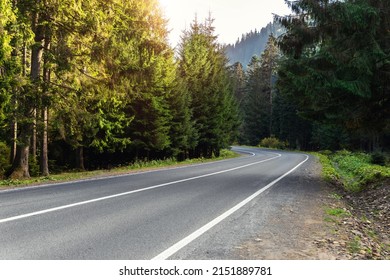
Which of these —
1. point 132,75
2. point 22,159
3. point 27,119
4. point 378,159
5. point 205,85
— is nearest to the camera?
point 27,119

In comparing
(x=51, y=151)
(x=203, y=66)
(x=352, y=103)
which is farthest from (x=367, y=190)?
(x=203, y=66)

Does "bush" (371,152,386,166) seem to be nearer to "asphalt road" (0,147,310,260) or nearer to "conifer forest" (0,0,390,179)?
"conifer forest" (0,0,390,179)

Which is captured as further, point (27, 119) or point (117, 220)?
point (27, 119)

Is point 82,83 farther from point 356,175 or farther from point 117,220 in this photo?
point 356,175

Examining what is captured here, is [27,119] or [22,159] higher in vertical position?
[27,119]

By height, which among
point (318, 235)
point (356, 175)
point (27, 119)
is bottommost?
point (356, 175)

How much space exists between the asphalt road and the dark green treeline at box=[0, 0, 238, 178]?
5516 millimetres

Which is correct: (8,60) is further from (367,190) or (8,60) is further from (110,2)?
(367,190)

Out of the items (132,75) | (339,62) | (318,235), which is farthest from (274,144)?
(318,235)

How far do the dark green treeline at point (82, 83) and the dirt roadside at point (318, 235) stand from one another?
36.0 feet

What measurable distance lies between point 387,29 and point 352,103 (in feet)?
8.78

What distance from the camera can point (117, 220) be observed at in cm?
692

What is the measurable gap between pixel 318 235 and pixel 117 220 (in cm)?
372

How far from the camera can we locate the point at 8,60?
14656 mm
